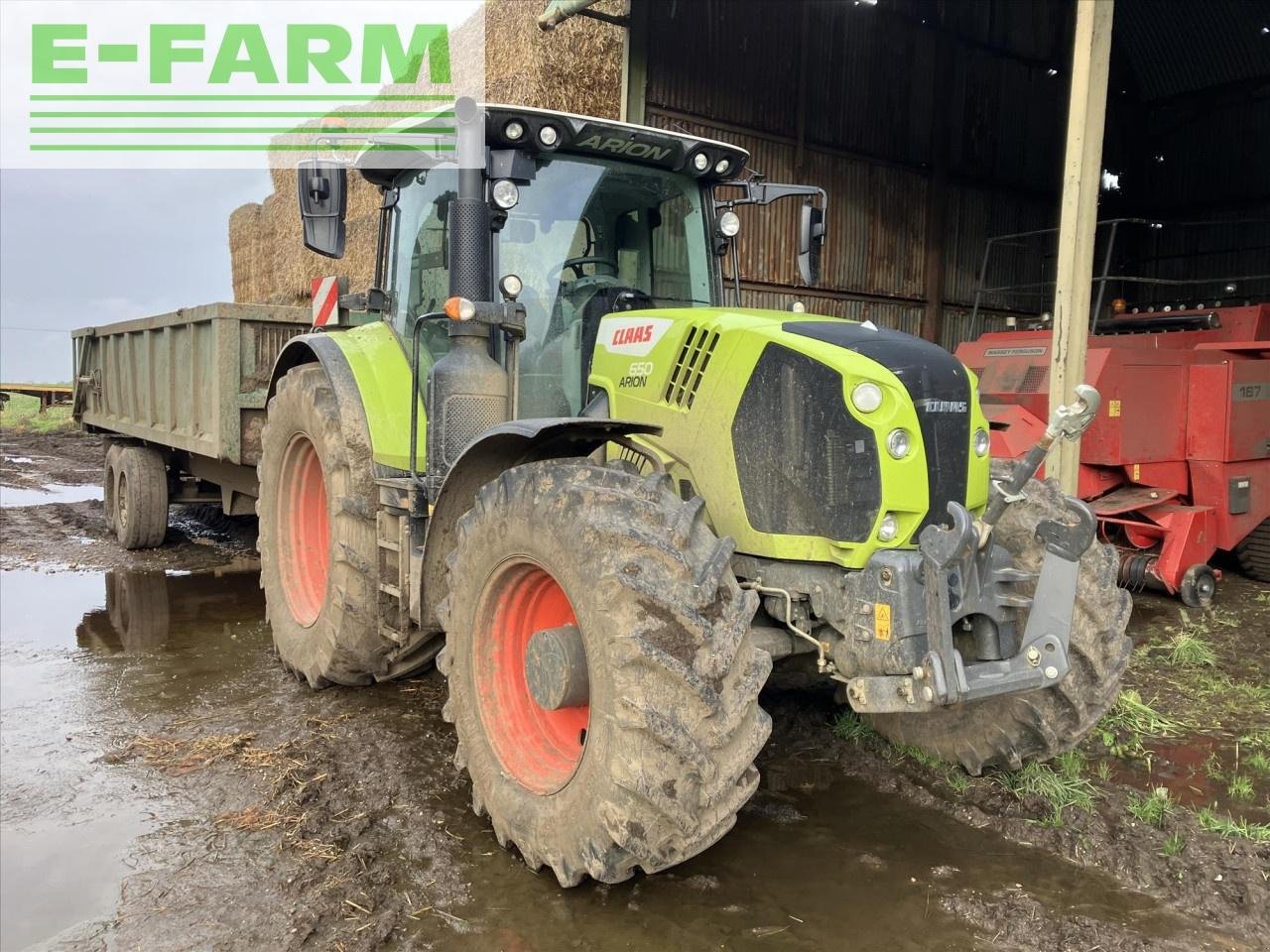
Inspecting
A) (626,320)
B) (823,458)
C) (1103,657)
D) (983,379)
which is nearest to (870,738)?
(1103,657)

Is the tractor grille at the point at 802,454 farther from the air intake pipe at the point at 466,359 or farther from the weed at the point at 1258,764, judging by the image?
the weed at the point at 1258,764

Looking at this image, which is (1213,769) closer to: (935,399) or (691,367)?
(935,399)

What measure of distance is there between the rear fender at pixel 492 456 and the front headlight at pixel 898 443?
719 millimetres

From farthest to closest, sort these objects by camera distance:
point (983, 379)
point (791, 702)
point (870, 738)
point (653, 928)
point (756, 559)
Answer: point (983, 379), point (791, 702), point (870, 738), point (756, 559), point (653, 928)

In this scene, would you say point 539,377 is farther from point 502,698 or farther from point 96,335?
point 96,335

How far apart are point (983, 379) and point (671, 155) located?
4.97 metres

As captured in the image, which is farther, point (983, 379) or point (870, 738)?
point (983, 379)

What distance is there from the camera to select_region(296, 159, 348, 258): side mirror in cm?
417

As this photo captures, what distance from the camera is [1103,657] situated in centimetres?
338

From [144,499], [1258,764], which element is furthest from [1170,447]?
[144,499]

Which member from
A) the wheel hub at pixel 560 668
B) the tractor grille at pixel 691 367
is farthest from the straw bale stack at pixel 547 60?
the wheel hub at pixel 560 668

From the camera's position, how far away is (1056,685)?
128 inches

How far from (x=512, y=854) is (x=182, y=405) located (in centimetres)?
571

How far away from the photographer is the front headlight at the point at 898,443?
9.69 feet
